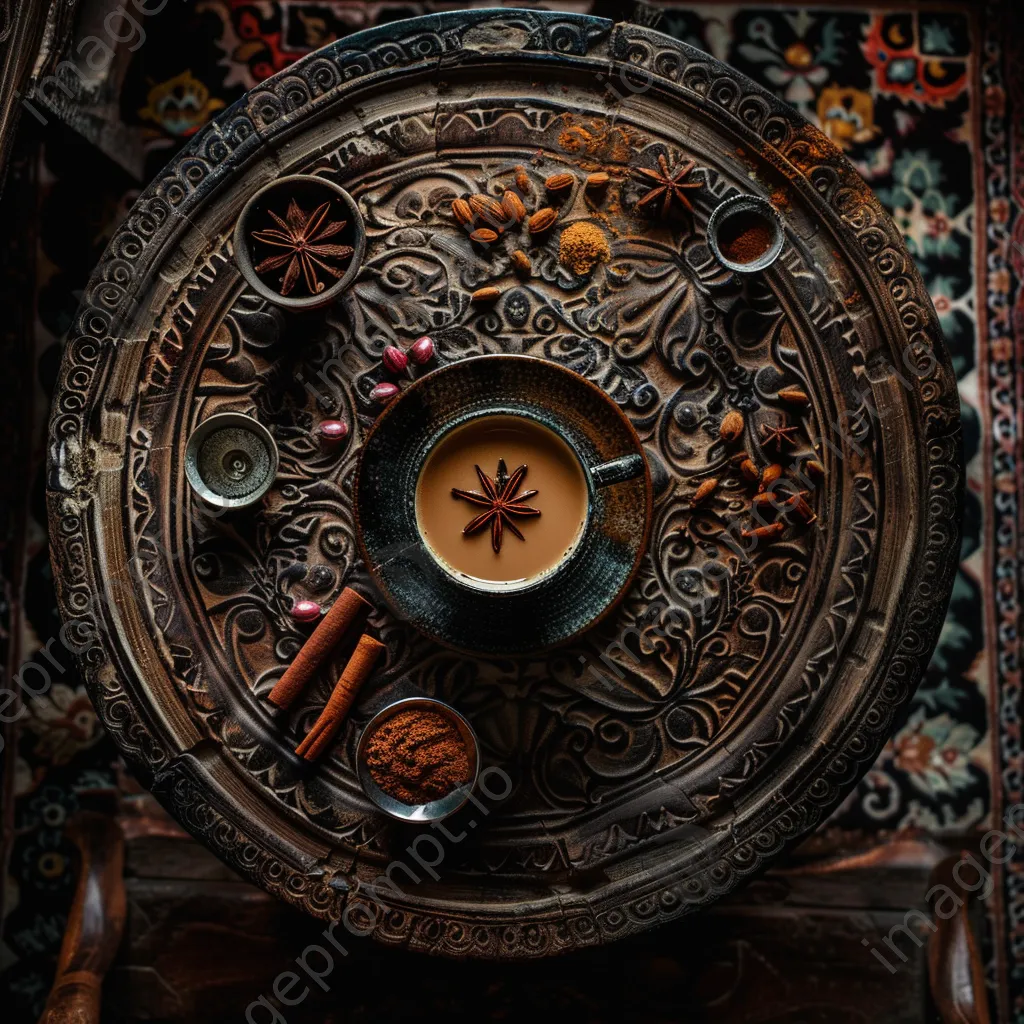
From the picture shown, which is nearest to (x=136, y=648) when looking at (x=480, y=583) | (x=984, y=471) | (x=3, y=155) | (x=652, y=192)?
(x=480, y=583)

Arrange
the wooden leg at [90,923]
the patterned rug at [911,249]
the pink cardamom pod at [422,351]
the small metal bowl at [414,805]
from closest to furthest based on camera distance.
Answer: the small metal bowl at [414,805] → the pink cardamom pod at [422,351] → the wooden leg at [90,923] → the patterned rug at [911,249]

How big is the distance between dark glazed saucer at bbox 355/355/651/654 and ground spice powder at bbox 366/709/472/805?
263 mm

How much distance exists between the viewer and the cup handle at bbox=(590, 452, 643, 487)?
10.2 feet

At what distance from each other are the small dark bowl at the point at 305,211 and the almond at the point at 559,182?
569 millimetres

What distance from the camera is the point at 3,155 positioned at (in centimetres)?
327

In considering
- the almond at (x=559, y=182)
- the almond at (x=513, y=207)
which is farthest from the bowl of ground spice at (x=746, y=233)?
the almond at (x=513, y=207)

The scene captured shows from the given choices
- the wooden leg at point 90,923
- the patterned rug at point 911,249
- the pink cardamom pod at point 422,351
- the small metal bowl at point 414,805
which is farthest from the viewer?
the patterned rug at point 911,249

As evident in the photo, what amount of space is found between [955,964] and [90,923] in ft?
9.25

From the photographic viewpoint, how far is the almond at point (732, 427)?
3.19m

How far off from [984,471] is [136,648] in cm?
313

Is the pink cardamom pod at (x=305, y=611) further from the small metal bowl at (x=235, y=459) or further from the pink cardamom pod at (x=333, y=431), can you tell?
the pink cardamom pod at (x=333, y=431)

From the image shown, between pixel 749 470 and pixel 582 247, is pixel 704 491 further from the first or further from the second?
pixel 582 247

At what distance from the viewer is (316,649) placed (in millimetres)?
3156

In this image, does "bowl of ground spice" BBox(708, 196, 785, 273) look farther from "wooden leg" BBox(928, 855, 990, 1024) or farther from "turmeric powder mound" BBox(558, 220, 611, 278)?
"wooden leg" BBox(928, 855, 990, 1024)
